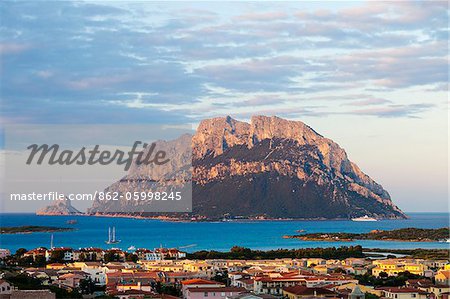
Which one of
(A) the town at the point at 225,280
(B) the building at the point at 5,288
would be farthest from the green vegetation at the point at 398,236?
(B) the building at the point at 5,288

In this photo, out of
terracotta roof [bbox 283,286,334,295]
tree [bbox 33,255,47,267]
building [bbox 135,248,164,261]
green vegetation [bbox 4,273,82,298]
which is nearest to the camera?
green vegetation [bbox 4,273,82,298]

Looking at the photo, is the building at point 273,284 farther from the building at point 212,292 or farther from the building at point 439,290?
the building at point 439,290

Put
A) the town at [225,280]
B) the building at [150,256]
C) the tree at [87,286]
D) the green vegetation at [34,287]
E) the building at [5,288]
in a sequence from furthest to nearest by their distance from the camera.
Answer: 1. the building at [150,256]
2. the tree at [87,286]
3. the town at [225,280]
4. the green vegetation at [34,287]
5. the building at [5,288]

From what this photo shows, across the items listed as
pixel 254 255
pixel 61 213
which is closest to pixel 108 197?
pixel 61 213

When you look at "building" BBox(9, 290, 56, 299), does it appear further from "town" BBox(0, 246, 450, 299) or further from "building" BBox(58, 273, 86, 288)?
"building" BBox(58, 273, 86, 288)

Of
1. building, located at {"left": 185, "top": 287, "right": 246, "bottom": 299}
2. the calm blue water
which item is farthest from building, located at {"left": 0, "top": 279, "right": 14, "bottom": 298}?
the calm blue water

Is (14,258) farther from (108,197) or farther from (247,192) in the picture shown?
(247,192)

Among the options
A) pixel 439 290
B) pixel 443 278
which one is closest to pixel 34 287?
pixel 439 290

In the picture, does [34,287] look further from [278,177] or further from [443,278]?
[278,177]
